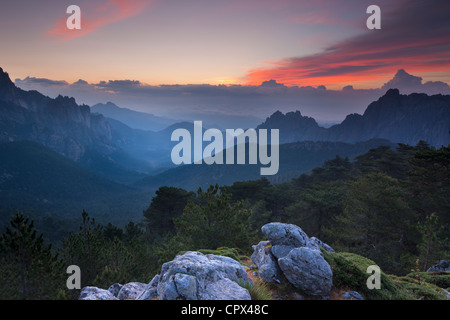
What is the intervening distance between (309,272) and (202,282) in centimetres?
418

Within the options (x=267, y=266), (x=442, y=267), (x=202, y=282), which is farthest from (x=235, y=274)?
(x=442, y=267)

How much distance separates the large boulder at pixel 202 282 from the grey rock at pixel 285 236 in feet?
8.68

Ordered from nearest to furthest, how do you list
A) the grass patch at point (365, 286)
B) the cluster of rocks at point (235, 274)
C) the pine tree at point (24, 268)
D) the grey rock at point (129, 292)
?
the cluster of rocks at point (235, 274) < the grass patch at point (365, 286) < the grey rock at point (129, 292) < the pine tree at point (24, 268)

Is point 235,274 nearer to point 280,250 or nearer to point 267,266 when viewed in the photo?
point 267,266

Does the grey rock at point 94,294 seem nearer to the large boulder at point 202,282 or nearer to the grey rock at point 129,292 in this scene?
the grey rock at point 129,292

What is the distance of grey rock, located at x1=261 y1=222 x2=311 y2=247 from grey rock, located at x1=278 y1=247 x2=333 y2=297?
49.4 inches

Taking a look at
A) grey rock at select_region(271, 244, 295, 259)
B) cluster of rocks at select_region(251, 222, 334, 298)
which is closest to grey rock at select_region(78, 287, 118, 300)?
cluster of rocks at select_region(251, 222, 334, 298)

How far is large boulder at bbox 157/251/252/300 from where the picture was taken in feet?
19.4

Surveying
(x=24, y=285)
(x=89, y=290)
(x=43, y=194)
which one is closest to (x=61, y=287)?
(x=24, y=285)

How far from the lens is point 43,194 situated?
193000 millimetres

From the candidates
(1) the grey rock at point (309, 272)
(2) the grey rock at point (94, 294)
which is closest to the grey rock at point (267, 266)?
(1) the grey rock at point (309, 272)

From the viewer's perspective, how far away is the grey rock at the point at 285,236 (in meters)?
9.66

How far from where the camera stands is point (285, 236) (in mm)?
9789
